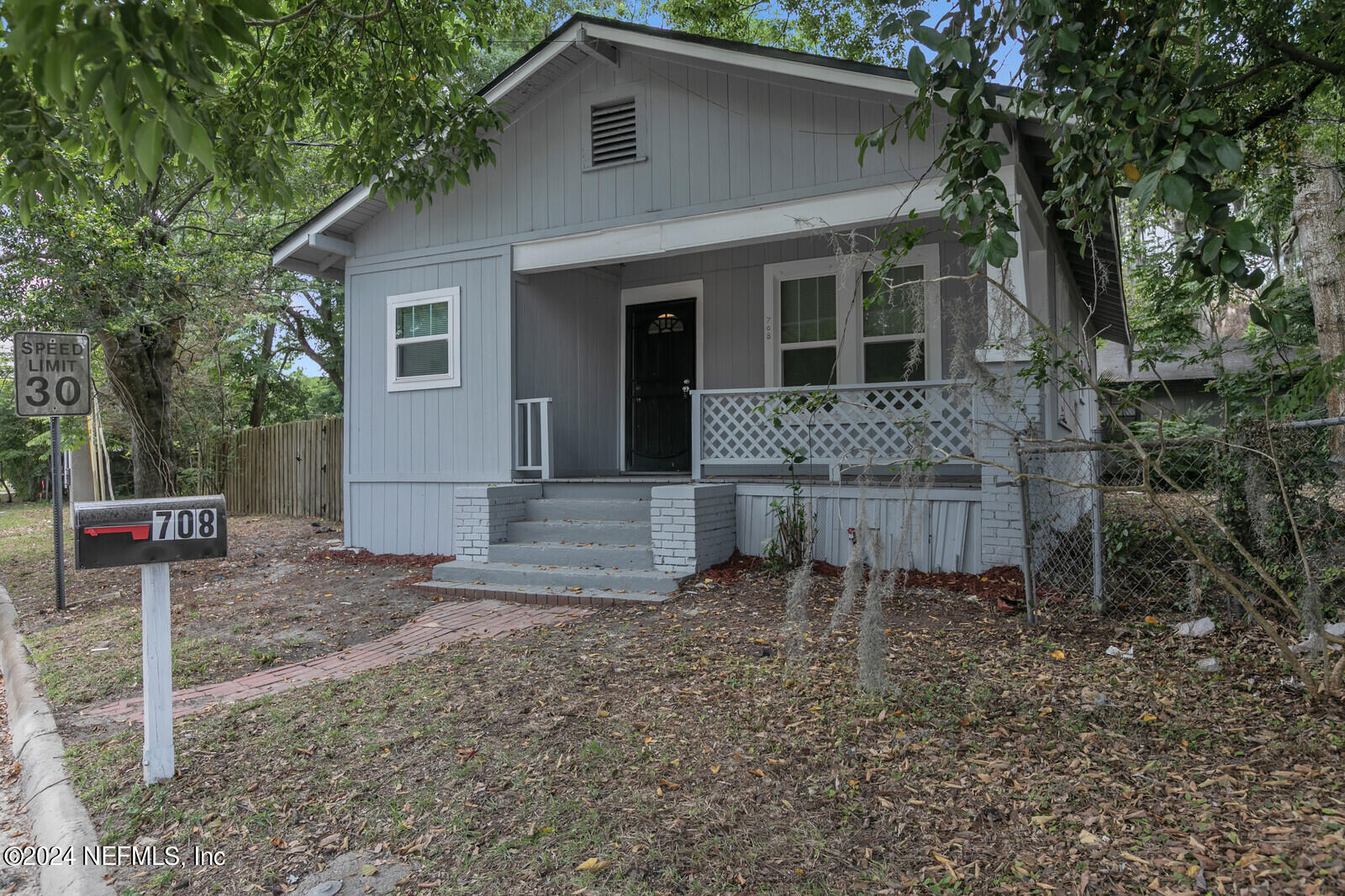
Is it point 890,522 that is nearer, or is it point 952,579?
point 952,579

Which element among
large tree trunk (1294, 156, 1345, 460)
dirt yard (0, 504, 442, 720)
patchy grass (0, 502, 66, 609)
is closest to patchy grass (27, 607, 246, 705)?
dirt yard (0, 504, 442, 720)

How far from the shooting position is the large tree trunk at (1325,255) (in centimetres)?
866

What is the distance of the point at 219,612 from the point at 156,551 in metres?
3.91

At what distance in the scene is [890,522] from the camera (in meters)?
6.69

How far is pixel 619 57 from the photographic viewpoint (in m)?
8.00

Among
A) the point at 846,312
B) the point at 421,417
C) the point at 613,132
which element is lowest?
the point at 421,417

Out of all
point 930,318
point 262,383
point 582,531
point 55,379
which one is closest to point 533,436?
point 582,531

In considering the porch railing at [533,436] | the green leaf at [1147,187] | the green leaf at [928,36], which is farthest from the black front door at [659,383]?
the green leaf at [1147,187]

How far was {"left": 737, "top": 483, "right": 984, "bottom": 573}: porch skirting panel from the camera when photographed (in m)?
6.53

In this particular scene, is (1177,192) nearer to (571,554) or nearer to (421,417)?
(571,554)

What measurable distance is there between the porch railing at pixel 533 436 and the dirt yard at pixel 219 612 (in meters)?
1.55

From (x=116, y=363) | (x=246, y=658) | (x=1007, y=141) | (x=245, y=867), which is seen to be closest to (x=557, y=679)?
(x=245, y=867)

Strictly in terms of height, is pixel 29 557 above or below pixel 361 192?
below

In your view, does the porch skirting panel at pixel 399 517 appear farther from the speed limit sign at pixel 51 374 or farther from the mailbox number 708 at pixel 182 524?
the mailbox number 708 at pixel 182 524
